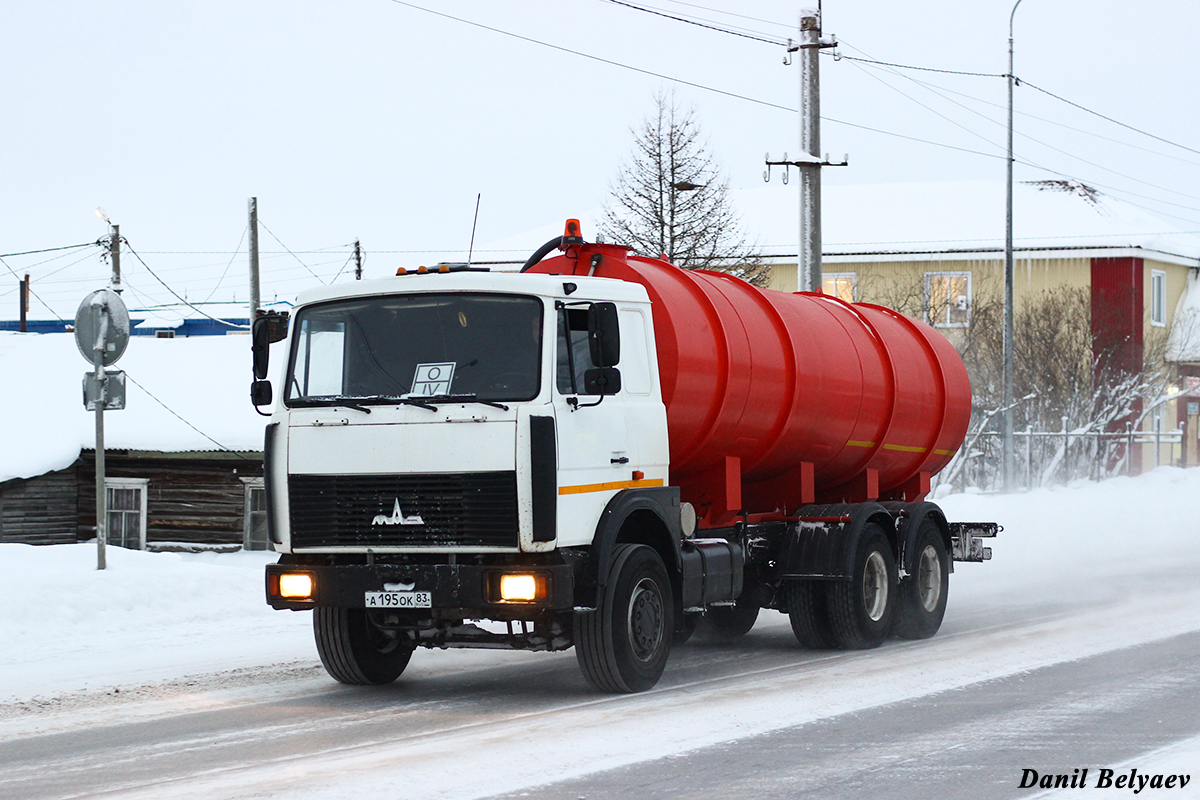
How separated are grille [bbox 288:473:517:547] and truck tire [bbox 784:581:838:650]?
4.23 meters

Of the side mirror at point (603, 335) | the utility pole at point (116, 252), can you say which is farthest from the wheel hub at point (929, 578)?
the utility pole at point (116, 252)

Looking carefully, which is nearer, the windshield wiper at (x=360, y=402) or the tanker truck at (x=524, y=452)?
the tanker truck at (x=524, y=452)

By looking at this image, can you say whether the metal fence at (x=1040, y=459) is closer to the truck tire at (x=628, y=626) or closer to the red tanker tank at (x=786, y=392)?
the red tanker tank at (x=786, y=392)

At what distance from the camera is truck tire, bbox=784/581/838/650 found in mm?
12289

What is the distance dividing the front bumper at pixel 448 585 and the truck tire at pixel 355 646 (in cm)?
78

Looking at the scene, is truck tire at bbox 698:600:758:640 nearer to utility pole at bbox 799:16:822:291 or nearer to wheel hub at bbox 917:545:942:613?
wheel hub at bbox 917:545:942:613

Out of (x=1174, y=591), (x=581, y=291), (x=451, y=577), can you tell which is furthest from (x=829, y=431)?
(x=1174, y=591)

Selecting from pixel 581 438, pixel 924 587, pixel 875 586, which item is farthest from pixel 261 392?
pixel 924 587

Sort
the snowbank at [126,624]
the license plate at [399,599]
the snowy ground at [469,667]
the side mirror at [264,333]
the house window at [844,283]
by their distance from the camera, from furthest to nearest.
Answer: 1. the house window at [844,283]
2. the snowbank at [126,624]
3. the side mirror at [264,333]
4. the license plate at [399,599]
5. the snowy ground at [469,667]

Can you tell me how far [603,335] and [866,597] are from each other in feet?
15.1

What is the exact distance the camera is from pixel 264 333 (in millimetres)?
9812

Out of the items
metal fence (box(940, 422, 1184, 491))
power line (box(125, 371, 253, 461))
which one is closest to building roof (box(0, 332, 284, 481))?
power line (box(125, 371, 253, 461))

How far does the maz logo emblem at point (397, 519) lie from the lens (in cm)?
897

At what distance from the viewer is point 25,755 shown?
786 cm
